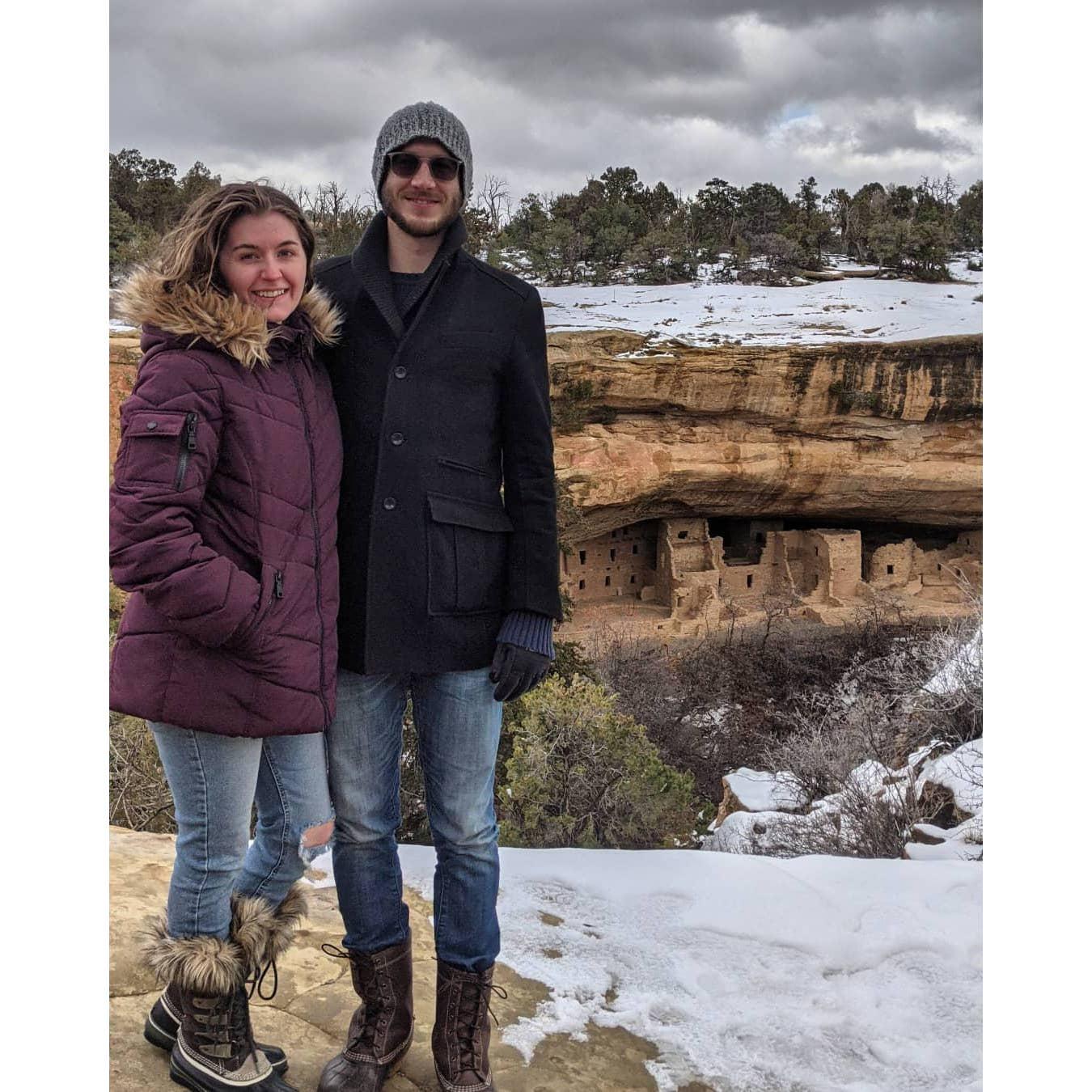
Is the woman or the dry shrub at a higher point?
the woman

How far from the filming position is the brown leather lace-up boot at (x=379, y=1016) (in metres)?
1.62

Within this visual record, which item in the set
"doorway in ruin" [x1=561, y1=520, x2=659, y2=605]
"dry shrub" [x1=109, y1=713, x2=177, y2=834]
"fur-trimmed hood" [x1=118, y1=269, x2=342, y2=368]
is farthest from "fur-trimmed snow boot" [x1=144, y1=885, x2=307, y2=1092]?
"doorway in ruin" [x1=561, y1=520, x2=659, y2=605]

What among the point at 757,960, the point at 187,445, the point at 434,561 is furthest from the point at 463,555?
the point at 757,960

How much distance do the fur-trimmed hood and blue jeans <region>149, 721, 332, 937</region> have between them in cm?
52

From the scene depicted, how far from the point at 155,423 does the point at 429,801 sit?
2.35ft

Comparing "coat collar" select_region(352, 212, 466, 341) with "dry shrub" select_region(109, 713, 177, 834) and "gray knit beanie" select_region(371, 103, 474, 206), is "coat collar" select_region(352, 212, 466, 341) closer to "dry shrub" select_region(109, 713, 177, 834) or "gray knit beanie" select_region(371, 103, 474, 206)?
"gray knit beanie" select_region(371, 103, 474, 206)

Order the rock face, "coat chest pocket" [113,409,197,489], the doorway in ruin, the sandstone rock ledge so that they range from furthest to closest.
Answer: the doorway in ruin → the rock face → the sandstone rock ledge → "coat chest pocket" [113,409,197,489]

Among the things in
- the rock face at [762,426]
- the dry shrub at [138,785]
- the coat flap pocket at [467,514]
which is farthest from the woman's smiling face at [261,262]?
the rock face at [762,426]

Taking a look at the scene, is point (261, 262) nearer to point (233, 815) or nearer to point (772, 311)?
point (233, 815)

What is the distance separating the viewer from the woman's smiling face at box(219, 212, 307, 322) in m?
1.45

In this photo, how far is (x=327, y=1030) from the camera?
177cm

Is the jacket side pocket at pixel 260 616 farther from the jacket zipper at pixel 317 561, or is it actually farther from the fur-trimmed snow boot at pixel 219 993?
the fur-trimmed snow boot at pixel 219 993

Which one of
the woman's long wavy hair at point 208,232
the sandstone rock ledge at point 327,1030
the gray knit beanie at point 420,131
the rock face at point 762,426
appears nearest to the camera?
the woman's long wavy hair at point 208,232

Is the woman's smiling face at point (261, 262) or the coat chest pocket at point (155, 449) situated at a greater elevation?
the woman's smiling face at point (261, 262)
